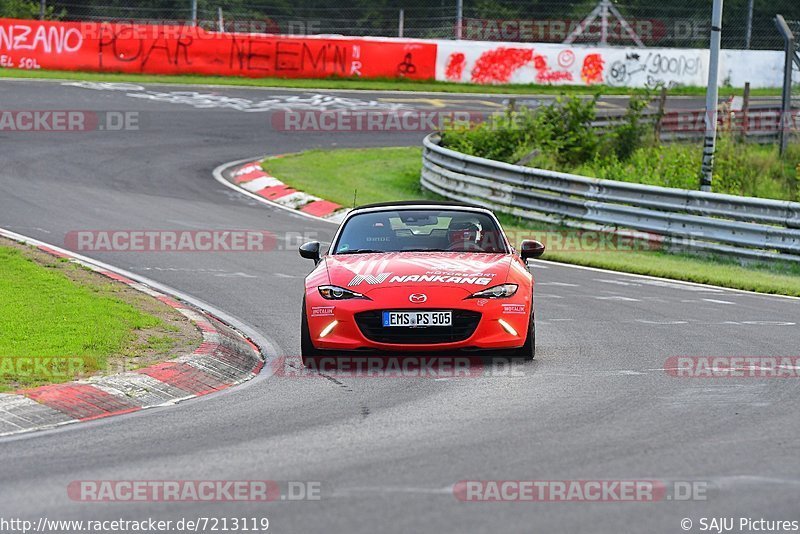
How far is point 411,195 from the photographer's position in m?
24.4

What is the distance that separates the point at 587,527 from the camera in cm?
562

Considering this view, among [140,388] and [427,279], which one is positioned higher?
[427,279]

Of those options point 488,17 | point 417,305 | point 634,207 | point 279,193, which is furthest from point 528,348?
point 488,17

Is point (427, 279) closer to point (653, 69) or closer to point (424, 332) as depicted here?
point (424, 332)

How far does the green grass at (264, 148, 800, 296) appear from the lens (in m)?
16.8

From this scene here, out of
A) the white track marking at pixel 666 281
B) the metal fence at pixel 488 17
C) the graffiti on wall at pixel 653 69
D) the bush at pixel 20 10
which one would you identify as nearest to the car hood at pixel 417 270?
the white track marking at pixel 666 281

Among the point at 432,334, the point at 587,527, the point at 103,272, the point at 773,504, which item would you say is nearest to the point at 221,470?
the point at 587,527

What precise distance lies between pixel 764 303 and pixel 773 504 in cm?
890

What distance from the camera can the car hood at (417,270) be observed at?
10.1m

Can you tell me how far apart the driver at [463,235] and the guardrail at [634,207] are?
26.1 ft

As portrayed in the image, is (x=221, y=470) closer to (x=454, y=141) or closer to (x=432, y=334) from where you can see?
(x=432, y=334)

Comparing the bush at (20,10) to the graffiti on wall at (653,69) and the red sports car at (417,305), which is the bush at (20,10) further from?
the red sports car at (417,305)

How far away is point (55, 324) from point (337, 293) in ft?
8.79

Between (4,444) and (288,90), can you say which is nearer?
(4,444)
